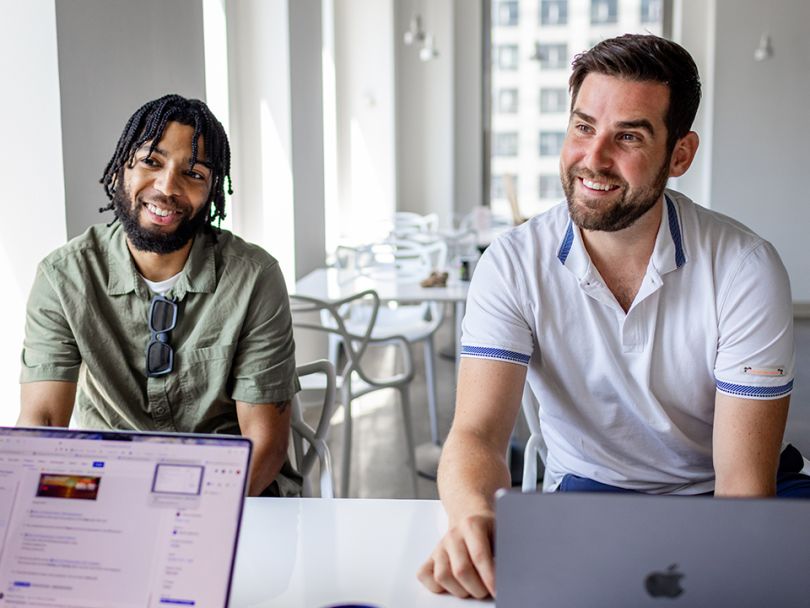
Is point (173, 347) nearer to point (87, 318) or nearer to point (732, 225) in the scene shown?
point (87, 318)

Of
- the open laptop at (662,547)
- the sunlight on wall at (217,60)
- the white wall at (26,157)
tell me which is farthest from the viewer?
the sunlight on wall at (217,60)

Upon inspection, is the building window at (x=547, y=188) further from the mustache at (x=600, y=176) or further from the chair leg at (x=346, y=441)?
the mustache at (x=600, y=176)

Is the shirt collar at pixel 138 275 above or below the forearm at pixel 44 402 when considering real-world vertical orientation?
above

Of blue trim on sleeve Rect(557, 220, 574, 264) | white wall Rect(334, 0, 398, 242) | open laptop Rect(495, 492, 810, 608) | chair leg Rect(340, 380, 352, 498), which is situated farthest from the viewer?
white wall Rect(334, 0, 398, 242)

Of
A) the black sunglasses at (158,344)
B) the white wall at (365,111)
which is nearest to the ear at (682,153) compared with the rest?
the black sunglasses at (158,344)

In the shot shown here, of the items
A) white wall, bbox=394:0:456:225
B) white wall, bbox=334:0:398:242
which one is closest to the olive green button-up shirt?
white wall, bbox=334:0:398:242

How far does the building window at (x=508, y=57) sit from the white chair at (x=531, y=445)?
7.99 meters

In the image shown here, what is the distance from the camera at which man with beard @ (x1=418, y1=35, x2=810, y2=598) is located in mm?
1499

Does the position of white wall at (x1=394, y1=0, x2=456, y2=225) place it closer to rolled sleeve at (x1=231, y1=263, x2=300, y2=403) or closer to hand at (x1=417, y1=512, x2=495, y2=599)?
rolled sleeve at (x1=231, y1=263, x2=300, y2=403)

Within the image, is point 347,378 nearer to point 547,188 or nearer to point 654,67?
point 654,67

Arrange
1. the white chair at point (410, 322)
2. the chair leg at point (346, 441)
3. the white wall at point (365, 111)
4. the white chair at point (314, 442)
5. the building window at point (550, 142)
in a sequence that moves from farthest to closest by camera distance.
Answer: the building window at point (550, 142) < the white wall at point (365, 111) < the white chair at point (410, 322) < the chair leg at point (346, 441) < the white chair at point (314, 442)

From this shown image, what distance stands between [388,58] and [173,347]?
6812 mm

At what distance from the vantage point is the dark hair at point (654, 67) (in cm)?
156

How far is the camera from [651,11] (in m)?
9.25
